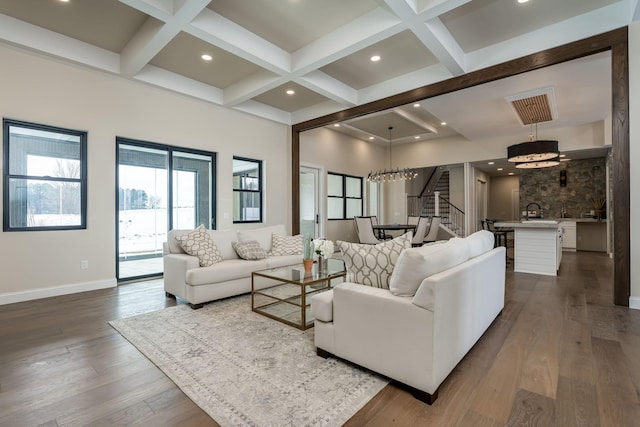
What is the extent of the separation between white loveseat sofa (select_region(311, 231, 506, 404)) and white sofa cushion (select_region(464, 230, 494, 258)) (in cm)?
10

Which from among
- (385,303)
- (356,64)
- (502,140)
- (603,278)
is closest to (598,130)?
(502,140)

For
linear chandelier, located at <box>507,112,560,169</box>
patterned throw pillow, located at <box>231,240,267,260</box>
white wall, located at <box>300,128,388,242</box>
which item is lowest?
patterned throw pillow, located at <box>231,240,267,260</box>

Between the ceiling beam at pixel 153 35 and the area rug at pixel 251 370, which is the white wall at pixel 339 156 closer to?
the ceiling beam at pixel 153 35

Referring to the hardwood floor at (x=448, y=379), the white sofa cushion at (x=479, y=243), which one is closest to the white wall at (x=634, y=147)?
the hardwood floor at (x=448, y=379)

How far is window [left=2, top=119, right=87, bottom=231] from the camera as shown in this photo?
3.69 metres

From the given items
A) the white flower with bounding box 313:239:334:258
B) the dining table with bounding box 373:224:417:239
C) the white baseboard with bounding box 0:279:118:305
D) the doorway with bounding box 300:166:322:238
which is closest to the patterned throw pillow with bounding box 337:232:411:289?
the white flower with bounding box 313:239:334:258

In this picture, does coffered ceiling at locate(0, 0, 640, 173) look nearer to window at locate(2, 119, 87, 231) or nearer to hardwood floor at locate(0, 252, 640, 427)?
window at locate(2, 119, 87, 231)

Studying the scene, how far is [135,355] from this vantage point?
2312 mm

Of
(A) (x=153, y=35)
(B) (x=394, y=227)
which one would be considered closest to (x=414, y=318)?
(A) (x=153, y=35)

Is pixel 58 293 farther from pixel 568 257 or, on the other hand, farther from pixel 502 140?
pixel 568 257

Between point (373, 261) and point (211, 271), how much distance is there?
2.15 m

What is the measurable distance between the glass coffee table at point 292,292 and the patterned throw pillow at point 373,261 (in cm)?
73

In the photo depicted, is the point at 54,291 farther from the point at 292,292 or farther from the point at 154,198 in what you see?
the point at 292,292

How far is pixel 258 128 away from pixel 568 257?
7.63m
